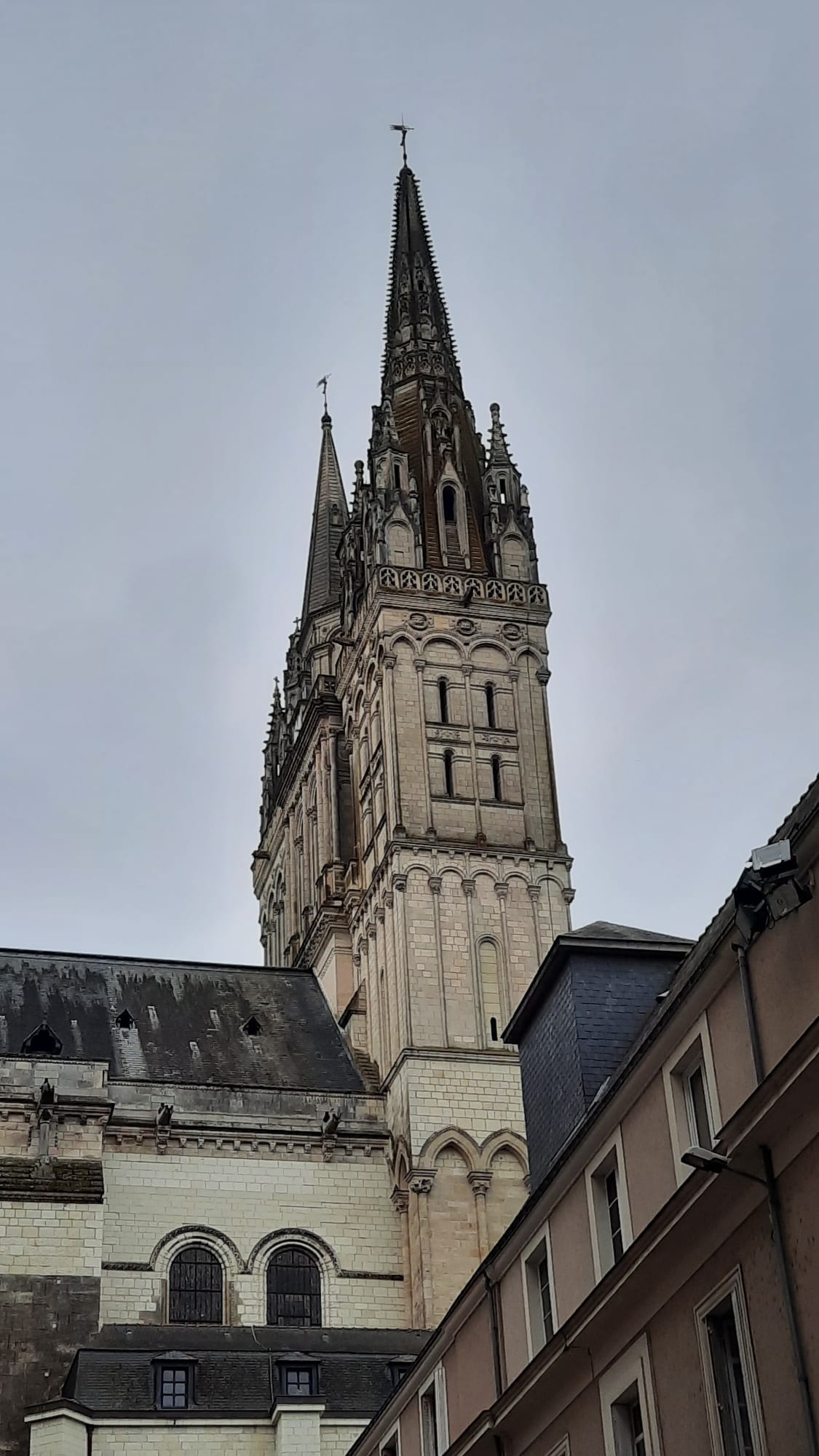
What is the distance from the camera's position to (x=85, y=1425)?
35.3 metres

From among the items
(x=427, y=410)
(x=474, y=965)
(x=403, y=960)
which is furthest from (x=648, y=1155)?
(x=427, y=410)

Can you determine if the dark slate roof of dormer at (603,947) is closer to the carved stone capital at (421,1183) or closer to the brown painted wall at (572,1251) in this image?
the brown painted wall at (572,1251)

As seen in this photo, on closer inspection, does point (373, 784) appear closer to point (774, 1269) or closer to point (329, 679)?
point (329, 679)

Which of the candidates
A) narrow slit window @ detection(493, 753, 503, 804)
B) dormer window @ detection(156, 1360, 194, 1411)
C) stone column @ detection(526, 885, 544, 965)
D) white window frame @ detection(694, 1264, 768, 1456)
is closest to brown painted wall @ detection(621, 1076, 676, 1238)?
white window frame @ detection(694, 1264, 768, 1456)

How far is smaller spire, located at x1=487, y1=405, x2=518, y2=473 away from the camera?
2402 inches

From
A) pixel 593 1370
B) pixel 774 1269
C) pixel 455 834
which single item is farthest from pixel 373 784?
pixel 774 1269

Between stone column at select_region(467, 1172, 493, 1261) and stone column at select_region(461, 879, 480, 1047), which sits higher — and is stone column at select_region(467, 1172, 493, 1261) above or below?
below

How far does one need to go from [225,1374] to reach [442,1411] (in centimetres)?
1496

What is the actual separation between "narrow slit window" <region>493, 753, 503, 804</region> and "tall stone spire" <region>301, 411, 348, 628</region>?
18100mm

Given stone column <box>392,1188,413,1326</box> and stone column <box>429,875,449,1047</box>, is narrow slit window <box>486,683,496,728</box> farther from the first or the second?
stone column <box>392,1188,413,1326</box>

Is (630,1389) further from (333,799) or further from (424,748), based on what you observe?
(333,799)

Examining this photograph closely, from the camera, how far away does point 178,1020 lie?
50.9 metres

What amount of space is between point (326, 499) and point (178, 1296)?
3918 centimetres

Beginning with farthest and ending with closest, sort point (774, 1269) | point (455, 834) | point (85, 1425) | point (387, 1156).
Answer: point (455, 834)
point (387, 1156)
point (85, 1425)
point (774, 1269)
